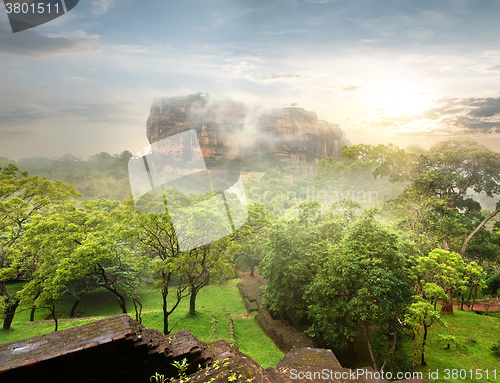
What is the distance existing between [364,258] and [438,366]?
15.9ft

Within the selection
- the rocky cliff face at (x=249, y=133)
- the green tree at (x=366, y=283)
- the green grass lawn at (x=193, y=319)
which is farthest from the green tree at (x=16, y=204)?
the rocky cliff face at (x=249, y=133)

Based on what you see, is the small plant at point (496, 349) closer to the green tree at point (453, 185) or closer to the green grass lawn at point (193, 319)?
the green tree at point (453, 185)

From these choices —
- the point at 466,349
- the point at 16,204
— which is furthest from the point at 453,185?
the point at 16,204

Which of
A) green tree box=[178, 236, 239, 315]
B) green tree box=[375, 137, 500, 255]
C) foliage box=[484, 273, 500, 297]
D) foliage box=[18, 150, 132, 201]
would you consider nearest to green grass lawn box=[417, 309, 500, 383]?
green tree box=[375, 137, 500, 255]

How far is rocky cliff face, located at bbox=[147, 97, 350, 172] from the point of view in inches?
2571

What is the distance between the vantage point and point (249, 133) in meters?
69.8

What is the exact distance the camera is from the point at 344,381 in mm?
4961

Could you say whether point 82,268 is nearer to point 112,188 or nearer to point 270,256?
point 270,256

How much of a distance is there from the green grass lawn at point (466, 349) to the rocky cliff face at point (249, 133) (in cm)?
5418

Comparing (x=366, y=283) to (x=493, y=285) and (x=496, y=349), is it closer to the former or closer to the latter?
(x=496, y=349)

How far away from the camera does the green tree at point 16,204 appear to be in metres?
10.5

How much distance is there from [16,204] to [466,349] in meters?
19.9

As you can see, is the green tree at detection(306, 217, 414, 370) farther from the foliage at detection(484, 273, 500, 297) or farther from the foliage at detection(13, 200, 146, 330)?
the foliage at detection(484, 273, 500, 297)

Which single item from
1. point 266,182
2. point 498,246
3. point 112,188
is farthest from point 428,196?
point 112,188
